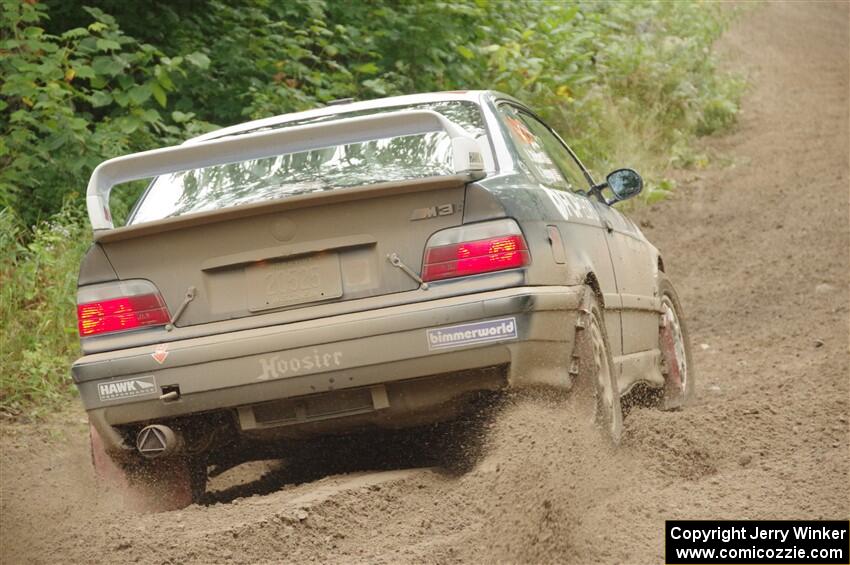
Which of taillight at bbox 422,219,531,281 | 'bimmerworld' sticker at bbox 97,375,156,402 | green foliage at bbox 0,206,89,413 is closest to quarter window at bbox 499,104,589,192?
taillight at bbox 422,219,531,281

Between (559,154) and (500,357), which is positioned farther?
(559,154)

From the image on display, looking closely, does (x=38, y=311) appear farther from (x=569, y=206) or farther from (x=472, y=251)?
(x=472, y=251)

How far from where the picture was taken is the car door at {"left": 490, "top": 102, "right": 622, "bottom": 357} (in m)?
5.22

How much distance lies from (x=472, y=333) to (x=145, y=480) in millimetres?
1442

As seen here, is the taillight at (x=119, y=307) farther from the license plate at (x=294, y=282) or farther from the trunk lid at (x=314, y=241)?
the license plate at (x=294, y=282)

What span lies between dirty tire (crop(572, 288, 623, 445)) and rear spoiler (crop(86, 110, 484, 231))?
779 mm

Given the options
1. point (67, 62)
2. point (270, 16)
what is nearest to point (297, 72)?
point (270, 16)

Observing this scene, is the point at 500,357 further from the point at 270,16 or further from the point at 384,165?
the point at 270,16

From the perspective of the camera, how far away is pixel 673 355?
7285mm

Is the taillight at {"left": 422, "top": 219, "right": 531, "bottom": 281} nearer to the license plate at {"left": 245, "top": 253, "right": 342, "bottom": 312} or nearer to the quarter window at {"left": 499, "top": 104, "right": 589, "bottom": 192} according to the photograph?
the license plate at {"left": 245, "top": 253, "right": 342, "bottom": 312}

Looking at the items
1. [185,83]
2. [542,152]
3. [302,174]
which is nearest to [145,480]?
[302,174]

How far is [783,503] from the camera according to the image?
429 cm

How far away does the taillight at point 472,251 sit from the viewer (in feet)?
15.1

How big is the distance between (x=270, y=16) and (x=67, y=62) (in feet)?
9.16
